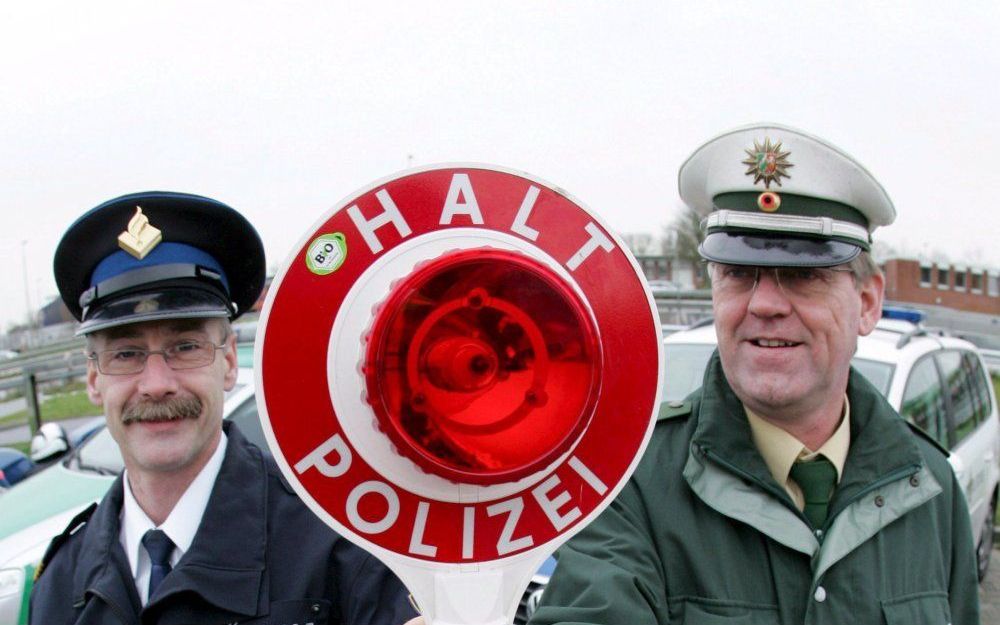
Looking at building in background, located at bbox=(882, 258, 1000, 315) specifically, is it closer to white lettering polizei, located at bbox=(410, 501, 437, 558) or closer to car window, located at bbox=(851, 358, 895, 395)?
car window, located at bbox=(851, 358, 895, 395)

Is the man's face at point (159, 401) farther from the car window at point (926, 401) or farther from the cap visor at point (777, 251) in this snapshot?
the car window at point (926, 401)

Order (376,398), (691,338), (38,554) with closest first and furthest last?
1. (376,398)
2. (38,554)
3. (691,338)

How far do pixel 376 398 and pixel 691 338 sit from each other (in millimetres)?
4784

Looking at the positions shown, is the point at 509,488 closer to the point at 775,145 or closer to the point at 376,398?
the point at 376,398

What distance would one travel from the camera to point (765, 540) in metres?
1.67

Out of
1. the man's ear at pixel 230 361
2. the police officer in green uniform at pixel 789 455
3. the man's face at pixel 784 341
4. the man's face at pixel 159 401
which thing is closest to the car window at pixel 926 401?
the police officer in green uniform at pixel 789 455

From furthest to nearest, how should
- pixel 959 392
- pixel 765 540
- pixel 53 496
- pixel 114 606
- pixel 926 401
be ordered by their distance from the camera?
pixel 959 392, pixel 926 401, pixel 53 496, pixel 114 606, pixel 765 540

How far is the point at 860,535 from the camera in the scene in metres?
1.69

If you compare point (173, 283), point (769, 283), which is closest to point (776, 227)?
point (769, 283)

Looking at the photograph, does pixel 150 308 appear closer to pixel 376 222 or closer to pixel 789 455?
pixel 376 222

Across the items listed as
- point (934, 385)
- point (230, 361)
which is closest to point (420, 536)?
point (230, 361)

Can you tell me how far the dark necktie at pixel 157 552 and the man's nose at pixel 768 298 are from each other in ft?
4.51

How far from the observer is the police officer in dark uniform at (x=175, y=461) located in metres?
1.79

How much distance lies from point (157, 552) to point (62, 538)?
299 mm
